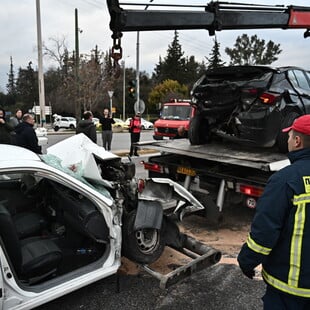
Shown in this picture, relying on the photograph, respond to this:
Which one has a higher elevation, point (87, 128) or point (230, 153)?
point (87, 128)

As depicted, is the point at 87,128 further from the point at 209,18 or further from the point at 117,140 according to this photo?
the point at 117,140

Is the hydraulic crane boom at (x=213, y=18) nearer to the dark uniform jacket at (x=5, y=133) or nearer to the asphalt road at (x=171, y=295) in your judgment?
the asphalt road at (x=171, y=295)

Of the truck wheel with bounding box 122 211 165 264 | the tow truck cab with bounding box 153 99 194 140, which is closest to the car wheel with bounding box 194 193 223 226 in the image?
the truck wheel with bounding box 122 211 165 264

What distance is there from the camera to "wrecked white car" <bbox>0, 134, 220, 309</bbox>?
8.83 ft

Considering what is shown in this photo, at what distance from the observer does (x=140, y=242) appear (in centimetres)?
340

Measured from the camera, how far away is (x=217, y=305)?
3.14m

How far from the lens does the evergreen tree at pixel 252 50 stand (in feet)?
224

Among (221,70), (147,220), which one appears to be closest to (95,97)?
(221,70)

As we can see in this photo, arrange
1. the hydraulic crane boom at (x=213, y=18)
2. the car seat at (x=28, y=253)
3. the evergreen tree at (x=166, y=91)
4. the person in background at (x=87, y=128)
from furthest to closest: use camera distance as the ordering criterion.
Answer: the evergreen tree at (x=166, y=91) → the person in background at (x=87, y=128) → the hydraulic crane boom at (x=213, y=18) → the car seat at (x=28, y=253)

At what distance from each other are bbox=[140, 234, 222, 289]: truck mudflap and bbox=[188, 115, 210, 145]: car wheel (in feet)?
10.0

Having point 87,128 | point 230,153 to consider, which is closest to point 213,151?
point 230,153

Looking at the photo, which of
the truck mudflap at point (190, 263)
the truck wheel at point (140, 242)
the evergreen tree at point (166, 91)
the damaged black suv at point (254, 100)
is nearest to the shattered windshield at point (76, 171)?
the truck wheel at point (140, 242)

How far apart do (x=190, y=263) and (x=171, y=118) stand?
455 inches

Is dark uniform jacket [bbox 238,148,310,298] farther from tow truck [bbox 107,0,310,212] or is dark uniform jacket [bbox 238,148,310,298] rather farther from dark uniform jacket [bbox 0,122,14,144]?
dark uniform jacket [bbox 0,122,14,144]
